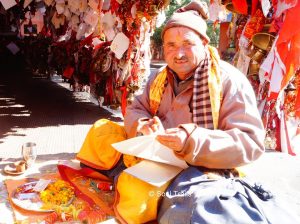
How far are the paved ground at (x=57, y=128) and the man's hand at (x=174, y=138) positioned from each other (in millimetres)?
672

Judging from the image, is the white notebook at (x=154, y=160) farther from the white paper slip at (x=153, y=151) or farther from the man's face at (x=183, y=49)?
the man's face at (x=183, y=49)

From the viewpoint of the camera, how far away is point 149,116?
235 cm

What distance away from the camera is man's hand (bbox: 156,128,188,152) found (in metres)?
1.75

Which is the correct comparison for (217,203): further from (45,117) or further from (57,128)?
(45,117)

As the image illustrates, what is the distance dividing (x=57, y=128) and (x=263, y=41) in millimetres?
2619

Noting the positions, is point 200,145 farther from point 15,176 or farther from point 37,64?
point 37,64

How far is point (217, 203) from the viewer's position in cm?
162

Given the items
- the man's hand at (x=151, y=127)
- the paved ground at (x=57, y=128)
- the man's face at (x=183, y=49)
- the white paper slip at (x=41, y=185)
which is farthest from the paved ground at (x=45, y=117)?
the man's face at (x=183, y=49)

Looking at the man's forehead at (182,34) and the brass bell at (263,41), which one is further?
the brass bell at (263,41)

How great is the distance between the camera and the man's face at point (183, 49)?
202 centimetres

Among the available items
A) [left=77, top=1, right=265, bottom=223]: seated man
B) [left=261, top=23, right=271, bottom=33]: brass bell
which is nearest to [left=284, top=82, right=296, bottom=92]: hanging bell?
[left=261, top=23, right=271, bottom=33]: brass bell

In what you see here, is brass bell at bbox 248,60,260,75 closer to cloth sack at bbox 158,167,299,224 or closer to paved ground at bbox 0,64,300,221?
paved ground at bbox 0,64,300,221

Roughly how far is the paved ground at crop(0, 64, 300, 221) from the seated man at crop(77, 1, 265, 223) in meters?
0.48

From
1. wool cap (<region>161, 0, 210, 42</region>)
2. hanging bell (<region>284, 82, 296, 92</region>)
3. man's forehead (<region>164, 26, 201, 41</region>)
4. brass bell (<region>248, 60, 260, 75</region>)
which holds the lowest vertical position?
hanging bell (<region>284, 82, 296, 92</region>)
